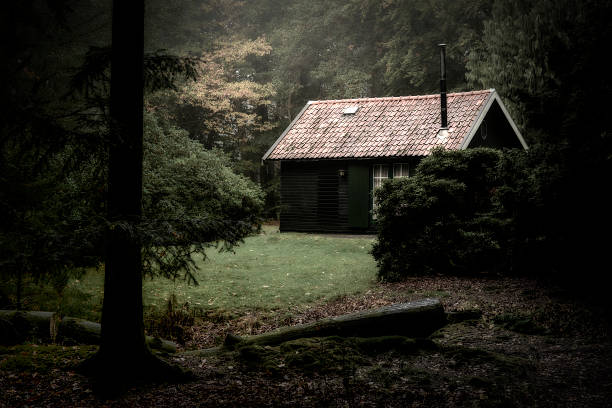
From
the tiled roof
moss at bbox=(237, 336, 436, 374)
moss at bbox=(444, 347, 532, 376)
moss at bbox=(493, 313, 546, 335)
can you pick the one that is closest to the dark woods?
moss at bbox=(493, 313, 546, 335)

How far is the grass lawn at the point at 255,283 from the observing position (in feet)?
28.1

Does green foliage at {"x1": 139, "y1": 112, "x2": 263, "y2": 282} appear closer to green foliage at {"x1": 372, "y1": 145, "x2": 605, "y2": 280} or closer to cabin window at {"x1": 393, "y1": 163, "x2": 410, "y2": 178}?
green foliage at {"x1": 372, "y1": 145, "x2": 605, "y2": 280}

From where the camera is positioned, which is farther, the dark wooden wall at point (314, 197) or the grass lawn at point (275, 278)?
the dark wooden wall at point (314, 197)

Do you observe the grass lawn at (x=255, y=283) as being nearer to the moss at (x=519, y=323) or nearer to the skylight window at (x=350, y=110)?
the moss at (x=519, y=323)

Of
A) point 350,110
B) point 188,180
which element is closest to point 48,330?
point 188,180

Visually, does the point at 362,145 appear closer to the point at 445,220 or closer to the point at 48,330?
the point at 445,220

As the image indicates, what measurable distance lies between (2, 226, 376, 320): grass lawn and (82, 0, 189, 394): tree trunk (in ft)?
9.66

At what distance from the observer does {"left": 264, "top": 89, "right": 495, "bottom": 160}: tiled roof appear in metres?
19.5

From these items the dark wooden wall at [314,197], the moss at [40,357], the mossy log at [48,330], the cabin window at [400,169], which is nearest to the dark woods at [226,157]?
the mossy log at [48,330]

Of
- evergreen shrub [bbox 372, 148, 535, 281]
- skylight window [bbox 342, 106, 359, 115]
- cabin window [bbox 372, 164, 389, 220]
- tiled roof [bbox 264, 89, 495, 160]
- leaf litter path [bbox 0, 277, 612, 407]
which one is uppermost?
skylight window [bbox 342, 106, 359, 115]

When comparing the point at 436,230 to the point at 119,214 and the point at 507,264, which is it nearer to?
the point at 507,264

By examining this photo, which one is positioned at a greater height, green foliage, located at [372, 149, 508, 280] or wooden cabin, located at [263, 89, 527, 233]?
wooden cabin, located at [263, 89, 527, 233]

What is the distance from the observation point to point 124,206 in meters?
5.06

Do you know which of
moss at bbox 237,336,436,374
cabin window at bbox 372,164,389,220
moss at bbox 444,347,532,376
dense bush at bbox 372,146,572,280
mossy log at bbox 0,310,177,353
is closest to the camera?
moss at bbox 444,347,532,376
